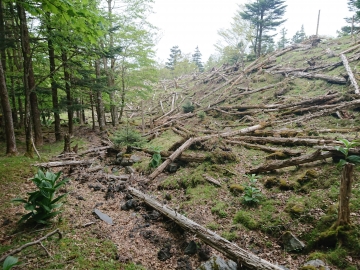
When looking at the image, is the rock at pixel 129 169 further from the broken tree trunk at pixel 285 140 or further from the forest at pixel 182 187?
the broken tree trunk at pixel 285 140

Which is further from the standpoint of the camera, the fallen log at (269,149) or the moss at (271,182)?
the fallen log at (269,149)

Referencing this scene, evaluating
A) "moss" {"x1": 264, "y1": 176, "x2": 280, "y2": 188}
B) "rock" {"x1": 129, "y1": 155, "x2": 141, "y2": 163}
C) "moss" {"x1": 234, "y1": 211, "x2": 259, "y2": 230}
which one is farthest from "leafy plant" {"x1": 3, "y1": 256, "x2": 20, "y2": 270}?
"rock" {"x1": 129, "y1": 155, "x2": 141, "y2": 163}

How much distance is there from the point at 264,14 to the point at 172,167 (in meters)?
30.9

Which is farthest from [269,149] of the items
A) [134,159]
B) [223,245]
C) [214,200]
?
[134,159]

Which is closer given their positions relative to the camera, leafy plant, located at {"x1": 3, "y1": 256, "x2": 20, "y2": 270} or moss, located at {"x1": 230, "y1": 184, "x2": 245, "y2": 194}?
leafy plant, located at {"x1": 3, "y1": 256, "x2": 20, "y2": 270}

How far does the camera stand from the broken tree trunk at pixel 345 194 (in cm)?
374

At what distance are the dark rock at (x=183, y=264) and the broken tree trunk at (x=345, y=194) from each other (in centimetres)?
307

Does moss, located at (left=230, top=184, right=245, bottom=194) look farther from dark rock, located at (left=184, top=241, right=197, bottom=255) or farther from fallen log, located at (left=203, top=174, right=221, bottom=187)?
dark rock, located at (left=184, top=241, right=197, bottom=255)

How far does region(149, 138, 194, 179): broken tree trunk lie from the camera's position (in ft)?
26.0

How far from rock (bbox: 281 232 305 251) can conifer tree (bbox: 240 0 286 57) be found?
3011 centimetres

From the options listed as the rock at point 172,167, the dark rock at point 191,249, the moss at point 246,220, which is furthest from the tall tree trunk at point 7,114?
the moss at point 246,220

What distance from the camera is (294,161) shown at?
6375 mm

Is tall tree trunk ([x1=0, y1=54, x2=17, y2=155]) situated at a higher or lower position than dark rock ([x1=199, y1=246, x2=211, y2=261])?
higher

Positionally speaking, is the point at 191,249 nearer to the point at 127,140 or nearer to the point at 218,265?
the point at 218,265
